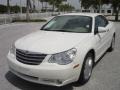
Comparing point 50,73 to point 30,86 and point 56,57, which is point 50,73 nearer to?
point 56,57

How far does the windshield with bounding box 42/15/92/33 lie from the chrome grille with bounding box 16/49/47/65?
1568mm

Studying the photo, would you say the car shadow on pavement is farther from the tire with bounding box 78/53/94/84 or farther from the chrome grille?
the chrome grille

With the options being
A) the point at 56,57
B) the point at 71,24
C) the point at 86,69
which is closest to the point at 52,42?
the point at 56,57

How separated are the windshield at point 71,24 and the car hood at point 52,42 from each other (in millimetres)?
317

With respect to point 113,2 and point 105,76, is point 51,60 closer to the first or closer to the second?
point 105,76

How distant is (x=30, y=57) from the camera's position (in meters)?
4.10

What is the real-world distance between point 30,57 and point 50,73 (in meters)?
0.52

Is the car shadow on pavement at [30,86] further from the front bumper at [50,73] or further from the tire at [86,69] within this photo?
the front bumper at [50,73]

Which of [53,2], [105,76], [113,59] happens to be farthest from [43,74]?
[53,2]

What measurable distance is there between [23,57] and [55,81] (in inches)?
31.4

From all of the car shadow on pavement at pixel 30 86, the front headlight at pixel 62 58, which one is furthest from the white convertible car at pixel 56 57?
the car shadow on pavement at pixel 30 86

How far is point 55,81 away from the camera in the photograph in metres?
4.00

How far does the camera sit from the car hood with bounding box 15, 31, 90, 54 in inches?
163

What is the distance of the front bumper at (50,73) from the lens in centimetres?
391
